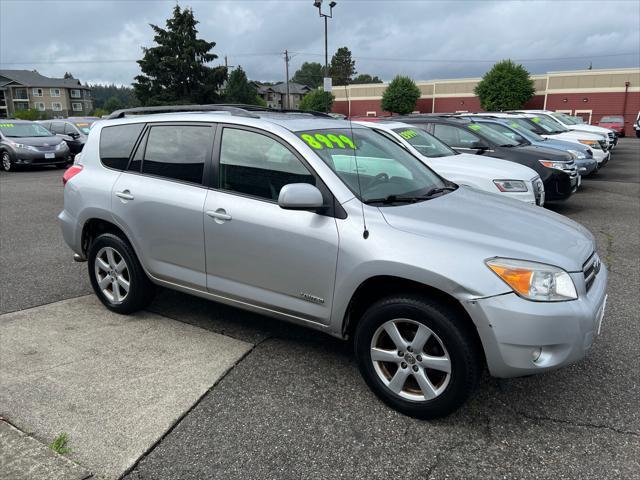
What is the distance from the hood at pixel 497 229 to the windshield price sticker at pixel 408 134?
435 cm

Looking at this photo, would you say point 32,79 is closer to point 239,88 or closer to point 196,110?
point 239,88

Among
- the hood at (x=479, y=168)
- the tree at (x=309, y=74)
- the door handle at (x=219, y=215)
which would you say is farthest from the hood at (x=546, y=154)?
the tree at (x=309, y=74)

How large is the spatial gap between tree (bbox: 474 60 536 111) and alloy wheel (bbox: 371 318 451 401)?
49319 mm

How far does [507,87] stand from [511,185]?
4508 centimetres

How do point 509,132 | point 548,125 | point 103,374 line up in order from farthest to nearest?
1. point 548,125
2. point 509,132
3. point 103,374

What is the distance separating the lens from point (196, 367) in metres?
3.53

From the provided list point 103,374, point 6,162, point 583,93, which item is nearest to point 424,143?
point 103,374

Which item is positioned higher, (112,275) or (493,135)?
(493,135)

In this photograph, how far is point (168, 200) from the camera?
12.5 ft

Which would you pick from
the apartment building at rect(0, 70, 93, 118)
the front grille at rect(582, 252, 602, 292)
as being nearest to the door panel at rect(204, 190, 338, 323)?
the front grille at rect(582, 252, 602, 292)

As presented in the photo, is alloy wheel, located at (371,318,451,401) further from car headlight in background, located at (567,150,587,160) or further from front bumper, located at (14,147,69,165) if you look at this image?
front bumper, located at (14,147,69,165)

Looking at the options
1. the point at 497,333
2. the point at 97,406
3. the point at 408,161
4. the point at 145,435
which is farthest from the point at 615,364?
the point at 97,406

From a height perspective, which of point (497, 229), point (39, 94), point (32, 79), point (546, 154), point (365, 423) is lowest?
point (365, 423)

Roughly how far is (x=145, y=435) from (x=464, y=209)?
7.66ft
